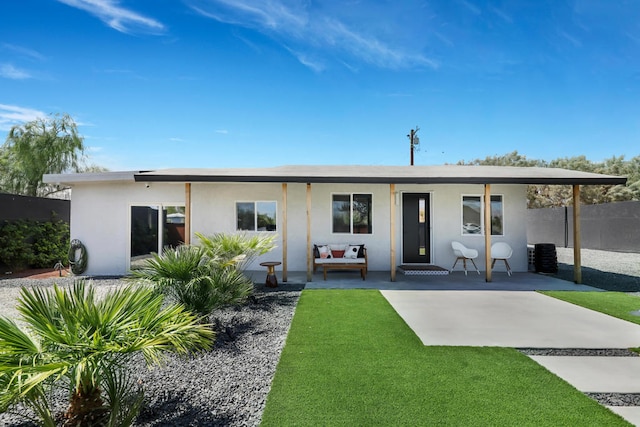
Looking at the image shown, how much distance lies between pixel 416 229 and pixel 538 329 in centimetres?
559

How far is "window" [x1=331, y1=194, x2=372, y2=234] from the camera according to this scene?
1026cm

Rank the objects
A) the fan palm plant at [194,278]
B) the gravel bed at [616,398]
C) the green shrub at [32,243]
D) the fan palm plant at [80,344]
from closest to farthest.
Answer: the fan palm plant at [80,344]
the gravel bed at [616,398]
the fan palm plant at [194,278]
the green shrub at [32,243]

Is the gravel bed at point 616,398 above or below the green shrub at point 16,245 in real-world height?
below

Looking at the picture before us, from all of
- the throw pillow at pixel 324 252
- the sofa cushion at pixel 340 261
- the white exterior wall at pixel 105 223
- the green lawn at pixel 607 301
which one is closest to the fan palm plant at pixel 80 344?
the sofa cushion at pixel 340 261

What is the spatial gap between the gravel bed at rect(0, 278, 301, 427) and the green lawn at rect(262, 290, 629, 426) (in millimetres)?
191

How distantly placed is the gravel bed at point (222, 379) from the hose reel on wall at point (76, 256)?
21.6 feet

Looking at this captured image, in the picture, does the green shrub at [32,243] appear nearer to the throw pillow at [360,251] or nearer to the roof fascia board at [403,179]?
the roof fascia board at [403,179]

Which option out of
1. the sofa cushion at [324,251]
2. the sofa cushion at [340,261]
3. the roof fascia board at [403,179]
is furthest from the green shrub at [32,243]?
the sofa cushion at [340,261]

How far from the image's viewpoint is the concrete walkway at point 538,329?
3386 mm

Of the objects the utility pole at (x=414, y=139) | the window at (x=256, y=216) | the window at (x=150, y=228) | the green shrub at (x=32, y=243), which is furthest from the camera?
the utility pole at (x=414, y=139)

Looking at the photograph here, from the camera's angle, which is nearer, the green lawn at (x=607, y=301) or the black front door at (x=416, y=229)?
the green lawn at (x=607, y=301)

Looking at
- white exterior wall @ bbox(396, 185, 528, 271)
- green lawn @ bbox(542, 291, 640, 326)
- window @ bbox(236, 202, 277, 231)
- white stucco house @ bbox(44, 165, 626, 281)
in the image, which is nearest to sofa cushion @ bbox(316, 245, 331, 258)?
white stucco house @ bbox(44, 165, 626, 281)

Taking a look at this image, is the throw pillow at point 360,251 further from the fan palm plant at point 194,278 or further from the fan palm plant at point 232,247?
the fan palm plant at point 194,278

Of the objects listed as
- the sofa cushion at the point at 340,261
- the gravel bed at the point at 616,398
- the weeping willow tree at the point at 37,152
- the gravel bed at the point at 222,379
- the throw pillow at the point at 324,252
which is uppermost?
the weeping willow tree at the point at 37,152
